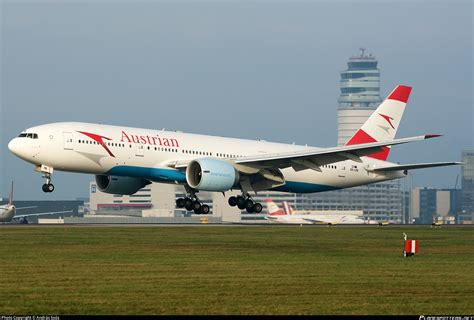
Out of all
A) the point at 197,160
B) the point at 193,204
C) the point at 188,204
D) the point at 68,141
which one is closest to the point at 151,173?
the point at 197,160

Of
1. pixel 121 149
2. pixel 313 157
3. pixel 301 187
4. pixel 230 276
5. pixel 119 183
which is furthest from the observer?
A: pixel 301 187

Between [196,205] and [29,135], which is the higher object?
[29,135]

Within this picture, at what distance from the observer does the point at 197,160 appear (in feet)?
205

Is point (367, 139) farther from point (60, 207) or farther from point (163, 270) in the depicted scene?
point (60, 207)

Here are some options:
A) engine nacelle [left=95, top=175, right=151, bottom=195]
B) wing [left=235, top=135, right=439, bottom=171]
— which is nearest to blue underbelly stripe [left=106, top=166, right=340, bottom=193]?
engine nacelle [left=95, top=175, right=151, bottom=195]

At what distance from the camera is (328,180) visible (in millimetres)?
71750

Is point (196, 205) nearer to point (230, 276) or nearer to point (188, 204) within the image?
point (188, 204)

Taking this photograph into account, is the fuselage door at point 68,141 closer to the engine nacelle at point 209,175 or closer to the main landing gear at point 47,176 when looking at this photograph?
the main landing gear at point 47,176

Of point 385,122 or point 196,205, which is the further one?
point 385,122

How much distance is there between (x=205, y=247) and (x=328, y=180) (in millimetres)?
28553

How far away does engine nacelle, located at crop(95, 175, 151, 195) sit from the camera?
218ft

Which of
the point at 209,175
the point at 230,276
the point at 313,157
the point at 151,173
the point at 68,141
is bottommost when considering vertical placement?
the point at 230,276

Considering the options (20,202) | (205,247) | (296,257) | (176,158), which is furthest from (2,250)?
(20,202)

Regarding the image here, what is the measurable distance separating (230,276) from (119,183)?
3602 cm
